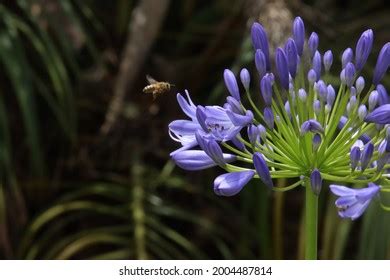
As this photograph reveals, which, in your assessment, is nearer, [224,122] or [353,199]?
[353,199]

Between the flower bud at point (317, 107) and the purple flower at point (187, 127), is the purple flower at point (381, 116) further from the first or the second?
the purple flower at point (187, 127)

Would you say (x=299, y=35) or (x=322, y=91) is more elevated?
(x=299, y=35)

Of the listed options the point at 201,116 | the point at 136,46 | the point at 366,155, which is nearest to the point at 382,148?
the point at 366,155

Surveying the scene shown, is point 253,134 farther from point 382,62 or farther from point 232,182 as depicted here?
point 382,62

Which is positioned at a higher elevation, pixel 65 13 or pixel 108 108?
pixel 65 13

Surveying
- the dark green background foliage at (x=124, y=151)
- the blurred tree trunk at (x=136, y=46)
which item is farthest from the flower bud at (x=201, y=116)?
the blurred tree trunk at (x=136, y=46)
